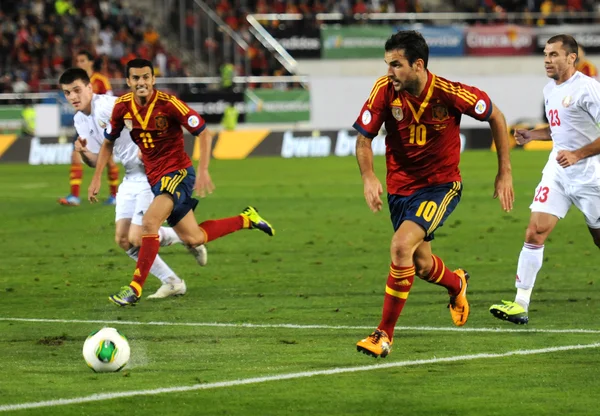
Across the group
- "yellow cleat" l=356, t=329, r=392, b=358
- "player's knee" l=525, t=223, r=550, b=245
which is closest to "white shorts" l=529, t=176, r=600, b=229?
"player's knee" l=525, t=223, r=550, b=245

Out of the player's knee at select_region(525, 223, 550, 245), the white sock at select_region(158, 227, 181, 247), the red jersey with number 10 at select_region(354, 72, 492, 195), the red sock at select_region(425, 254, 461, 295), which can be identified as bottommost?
the white sock at select_region(158, 227, 181, 247)

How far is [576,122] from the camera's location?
9.27m

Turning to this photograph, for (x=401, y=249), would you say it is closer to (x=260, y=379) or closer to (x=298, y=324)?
(x=260, y=379)

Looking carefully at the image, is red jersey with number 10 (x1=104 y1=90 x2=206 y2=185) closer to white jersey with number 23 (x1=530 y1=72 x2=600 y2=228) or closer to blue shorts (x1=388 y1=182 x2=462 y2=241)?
blue shorts (x1=388 y1=182 x2=462 y2=241)

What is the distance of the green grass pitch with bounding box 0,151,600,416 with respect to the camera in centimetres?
646

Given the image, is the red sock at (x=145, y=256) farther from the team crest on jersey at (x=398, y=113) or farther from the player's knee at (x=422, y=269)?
the team crest on jersey at (x=398, y=113)

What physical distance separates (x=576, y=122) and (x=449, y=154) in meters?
1.62

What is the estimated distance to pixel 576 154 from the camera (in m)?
8.89

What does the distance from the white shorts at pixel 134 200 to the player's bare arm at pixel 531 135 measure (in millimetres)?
3490

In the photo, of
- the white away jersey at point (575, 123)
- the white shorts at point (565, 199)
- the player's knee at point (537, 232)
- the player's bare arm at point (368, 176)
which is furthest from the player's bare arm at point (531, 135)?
the player's bare arm at point (368, 176)

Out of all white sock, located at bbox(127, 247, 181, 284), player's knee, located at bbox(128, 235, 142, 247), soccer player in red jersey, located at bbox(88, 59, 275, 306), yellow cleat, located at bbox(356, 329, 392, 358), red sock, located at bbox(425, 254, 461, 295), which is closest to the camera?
yellow cleat, located at bbox(356, 329, 392, 358)

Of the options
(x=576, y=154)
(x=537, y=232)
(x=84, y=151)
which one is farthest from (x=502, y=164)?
(x=84, y=151)

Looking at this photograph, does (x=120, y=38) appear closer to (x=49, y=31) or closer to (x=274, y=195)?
(x=49, y=31)

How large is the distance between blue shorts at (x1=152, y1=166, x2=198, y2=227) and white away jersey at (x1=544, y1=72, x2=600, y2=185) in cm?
313
